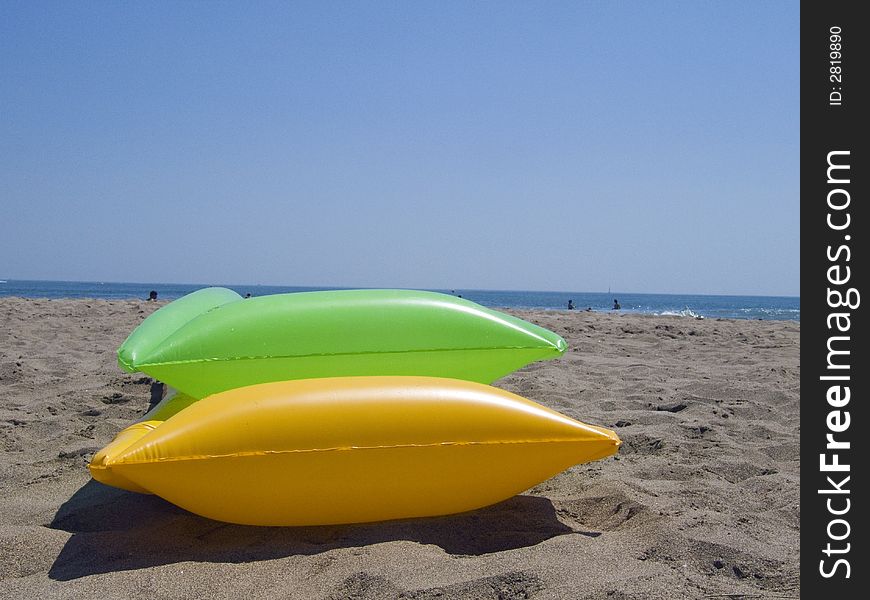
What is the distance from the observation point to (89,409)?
11.4 ft

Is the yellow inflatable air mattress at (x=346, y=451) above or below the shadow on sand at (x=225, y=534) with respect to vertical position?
above

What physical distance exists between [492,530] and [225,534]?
79cm

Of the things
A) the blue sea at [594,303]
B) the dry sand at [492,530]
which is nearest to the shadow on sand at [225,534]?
the dry sand at [492,530]

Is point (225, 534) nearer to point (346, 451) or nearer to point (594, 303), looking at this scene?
point (346, 451)

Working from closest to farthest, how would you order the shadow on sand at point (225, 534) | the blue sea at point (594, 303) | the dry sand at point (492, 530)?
1. the dry sand at point (492, 530)
2. the shadow on sand at point (225, 534)
3. the blue sea at point (594, 303)

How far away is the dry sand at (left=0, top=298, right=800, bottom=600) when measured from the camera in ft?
5.55

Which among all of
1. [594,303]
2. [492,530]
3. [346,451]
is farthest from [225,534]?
[594,303]

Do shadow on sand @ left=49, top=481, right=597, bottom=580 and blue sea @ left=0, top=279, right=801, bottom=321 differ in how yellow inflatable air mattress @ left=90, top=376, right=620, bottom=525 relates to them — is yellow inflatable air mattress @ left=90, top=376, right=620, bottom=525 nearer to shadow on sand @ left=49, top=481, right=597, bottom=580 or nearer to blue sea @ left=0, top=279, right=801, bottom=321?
shadow on sand @ left=49, top=481, right=597, bottom=580

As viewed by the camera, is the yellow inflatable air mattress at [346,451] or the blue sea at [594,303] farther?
the blue sea at [594,303]

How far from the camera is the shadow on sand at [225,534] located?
1898 millimetres

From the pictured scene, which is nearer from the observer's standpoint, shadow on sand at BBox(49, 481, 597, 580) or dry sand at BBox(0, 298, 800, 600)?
dry sand at BBox(0, 298, 800, 600)

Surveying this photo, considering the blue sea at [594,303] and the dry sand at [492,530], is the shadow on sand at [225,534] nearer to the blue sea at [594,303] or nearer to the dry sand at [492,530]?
the dry sand at [492,530]

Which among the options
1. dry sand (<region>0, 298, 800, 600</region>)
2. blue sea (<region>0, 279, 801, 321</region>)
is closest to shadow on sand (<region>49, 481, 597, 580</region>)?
dry sand (<region>0, 298, 800, 600</region>)
